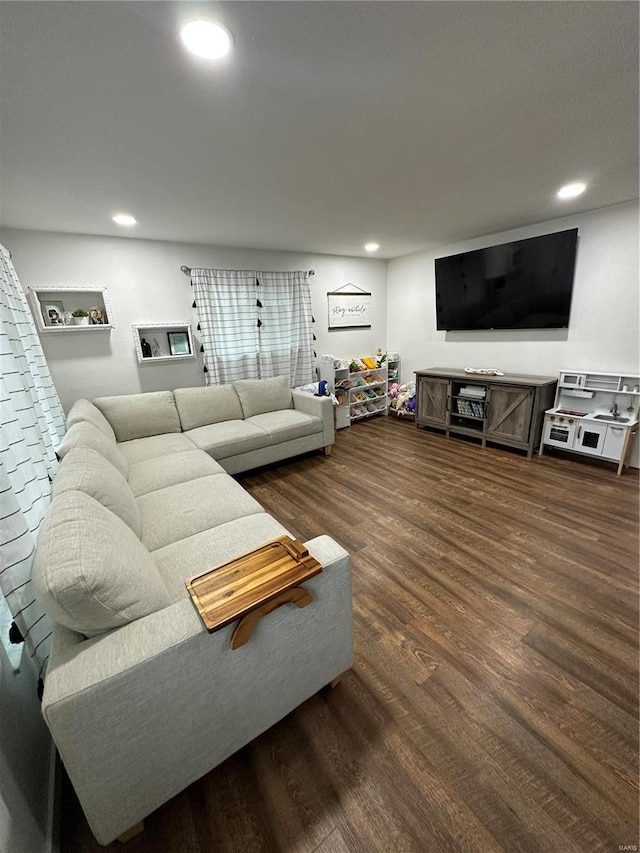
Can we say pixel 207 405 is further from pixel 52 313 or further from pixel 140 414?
pixel 52 313

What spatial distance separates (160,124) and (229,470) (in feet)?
7.87

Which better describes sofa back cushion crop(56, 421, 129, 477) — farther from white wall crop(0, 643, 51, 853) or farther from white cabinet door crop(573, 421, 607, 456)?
white cabinet door crop(573, 421, 607, 456)

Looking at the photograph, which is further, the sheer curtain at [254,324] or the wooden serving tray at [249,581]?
the sheer curtain at [254,324]

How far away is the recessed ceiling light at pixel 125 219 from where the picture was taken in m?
2.53

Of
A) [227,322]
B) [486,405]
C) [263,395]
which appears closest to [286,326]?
[227,322]

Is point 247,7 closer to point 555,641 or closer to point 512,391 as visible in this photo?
point 555,641

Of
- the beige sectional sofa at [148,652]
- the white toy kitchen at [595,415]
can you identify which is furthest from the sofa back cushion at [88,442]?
the white toy kitchen at [595,415]

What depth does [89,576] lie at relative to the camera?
0.86 metres

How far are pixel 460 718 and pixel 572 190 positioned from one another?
343 cm

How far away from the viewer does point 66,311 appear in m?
3.01

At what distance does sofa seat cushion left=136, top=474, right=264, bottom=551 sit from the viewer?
1.66 m

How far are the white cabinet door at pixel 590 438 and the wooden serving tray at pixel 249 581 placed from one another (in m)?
3.26

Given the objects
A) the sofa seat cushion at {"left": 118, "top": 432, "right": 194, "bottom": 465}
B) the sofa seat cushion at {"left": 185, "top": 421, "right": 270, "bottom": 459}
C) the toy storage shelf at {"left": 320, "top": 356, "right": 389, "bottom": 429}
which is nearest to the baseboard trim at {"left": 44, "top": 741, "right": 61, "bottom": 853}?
the sofa seat cushion at {"left": 118, "top": 432, "right": 194, "bottom": 465}

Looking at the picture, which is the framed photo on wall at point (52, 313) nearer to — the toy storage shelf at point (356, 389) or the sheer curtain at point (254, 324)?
the sheer curtain at point (254, 324)
